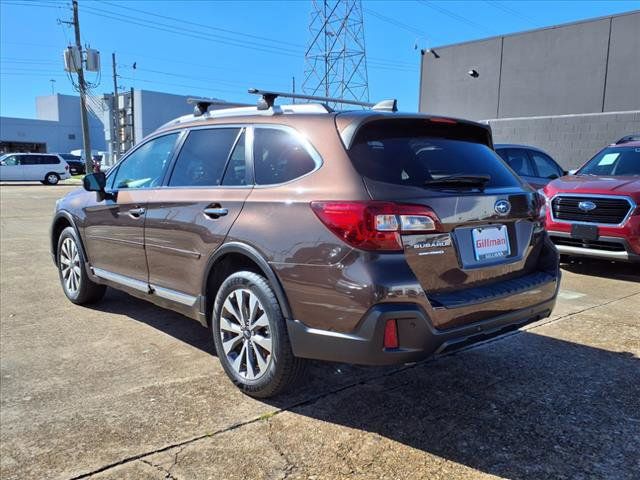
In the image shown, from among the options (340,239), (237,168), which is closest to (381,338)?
(340,239)

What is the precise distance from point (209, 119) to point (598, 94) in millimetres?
17138

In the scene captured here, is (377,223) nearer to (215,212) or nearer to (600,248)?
(215,212)

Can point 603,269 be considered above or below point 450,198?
below

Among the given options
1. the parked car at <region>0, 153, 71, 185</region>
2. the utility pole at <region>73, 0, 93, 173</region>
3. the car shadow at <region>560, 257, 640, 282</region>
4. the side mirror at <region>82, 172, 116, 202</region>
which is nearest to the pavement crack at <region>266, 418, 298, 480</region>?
the side mirror at <region>82, 172, 116, 202</region>

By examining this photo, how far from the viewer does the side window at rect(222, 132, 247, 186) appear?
137 inches

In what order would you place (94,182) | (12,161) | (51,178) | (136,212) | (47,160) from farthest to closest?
(51,178), (47,160), (12,161), (94,182), (136,212)

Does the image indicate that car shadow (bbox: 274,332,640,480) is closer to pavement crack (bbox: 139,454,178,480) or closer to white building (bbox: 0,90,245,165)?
pavement crack (bbox: 139,454,178,480)

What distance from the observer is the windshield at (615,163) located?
294 inches

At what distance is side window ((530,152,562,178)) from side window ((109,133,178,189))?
678cm

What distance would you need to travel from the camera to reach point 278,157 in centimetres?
329

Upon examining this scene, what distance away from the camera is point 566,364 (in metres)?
3.92

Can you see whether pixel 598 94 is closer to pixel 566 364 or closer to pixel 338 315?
pixel 566 364

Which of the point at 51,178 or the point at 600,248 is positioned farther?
the point at 51,178

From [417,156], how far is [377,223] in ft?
2.07
